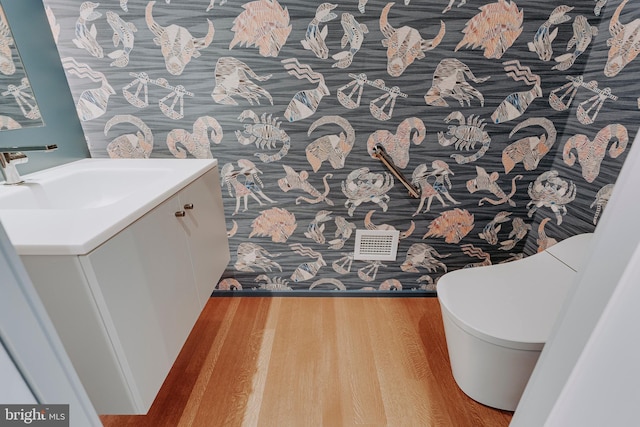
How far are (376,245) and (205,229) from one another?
93cm

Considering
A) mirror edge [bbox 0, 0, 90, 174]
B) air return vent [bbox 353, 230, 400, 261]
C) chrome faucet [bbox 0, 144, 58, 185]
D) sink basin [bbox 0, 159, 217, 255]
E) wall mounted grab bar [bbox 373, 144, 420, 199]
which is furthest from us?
air return vent [bbox 353, 230, 400, 261]

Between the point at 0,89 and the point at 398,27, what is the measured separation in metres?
1.56

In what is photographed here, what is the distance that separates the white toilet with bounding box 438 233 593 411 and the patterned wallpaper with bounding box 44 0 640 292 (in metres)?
0.33

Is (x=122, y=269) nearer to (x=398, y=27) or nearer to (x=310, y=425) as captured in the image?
(x=310, y=425)

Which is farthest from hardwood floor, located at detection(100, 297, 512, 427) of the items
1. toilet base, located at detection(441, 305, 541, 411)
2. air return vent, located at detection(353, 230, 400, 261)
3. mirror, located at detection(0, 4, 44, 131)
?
mirror, located at detection(0, 4, 44, 131)

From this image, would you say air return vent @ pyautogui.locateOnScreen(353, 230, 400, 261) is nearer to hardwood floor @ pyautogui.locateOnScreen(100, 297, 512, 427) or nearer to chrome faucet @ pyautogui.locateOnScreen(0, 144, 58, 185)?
hardwood floor @ pyautogui.locateOnScreen(100, 297, 512, 427)

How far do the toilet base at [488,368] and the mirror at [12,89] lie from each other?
1.79 meters

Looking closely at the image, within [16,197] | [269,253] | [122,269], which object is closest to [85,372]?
[122,269]

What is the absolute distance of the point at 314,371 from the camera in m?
1.31

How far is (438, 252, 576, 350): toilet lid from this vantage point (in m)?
0.99

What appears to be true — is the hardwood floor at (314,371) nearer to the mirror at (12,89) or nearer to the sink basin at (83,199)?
the sink basin at (83,199)

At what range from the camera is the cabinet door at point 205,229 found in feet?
3.73

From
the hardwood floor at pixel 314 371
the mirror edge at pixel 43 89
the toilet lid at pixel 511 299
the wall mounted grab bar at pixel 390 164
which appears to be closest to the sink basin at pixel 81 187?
the mirror edge at pixel 43 89

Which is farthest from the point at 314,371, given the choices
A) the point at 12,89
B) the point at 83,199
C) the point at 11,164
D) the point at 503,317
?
the point at 12,89
